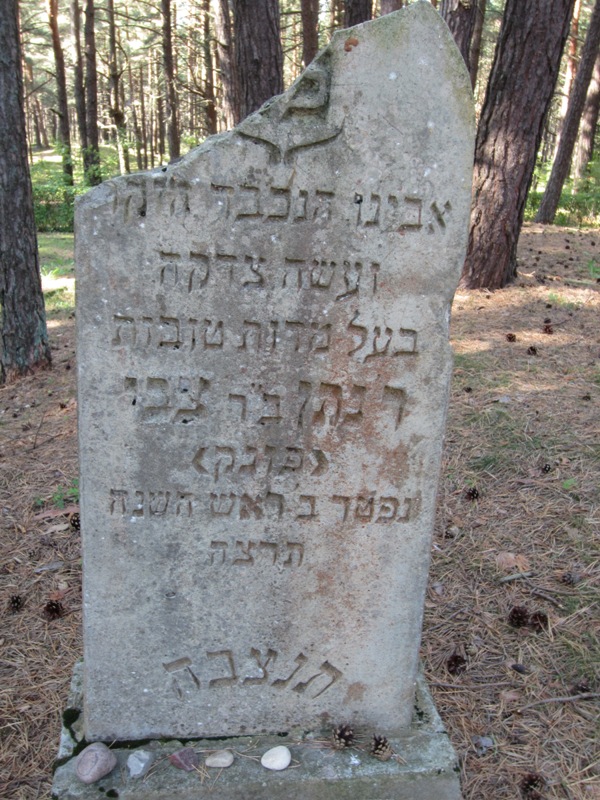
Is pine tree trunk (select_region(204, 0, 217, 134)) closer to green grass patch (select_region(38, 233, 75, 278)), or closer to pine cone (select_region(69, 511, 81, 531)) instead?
green grass patch (select_region(38, 233, 75, 278))

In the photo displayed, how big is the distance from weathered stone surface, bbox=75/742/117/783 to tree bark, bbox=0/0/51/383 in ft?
12.7

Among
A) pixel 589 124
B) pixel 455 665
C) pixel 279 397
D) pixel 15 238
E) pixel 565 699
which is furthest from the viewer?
pixel 589 124

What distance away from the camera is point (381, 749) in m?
2.02

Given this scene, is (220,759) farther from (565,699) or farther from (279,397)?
(565,699)

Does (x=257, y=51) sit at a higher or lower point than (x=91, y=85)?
lower

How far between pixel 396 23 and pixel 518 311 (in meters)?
5.05

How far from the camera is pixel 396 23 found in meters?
1.51

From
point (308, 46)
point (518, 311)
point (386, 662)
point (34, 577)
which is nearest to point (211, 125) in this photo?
point (308, 46)

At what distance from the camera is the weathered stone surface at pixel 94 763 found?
1.89 meters

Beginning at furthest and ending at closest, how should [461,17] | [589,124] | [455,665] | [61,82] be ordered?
1. [589,124]
2. [61,82]
3. [461,17]
4. [455,665]

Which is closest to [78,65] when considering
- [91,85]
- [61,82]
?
Answer: [61,82]

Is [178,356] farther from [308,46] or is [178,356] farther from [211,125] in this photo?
[211,125]

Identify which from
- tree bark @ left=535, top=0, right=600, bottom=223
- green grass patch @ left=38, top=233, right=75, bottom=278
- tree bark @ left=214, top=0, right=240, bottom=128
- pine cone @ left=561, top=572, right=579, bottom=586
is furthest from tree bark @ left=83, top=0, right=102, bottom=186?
pine cone @ left=561, top=572, right=579, bottom=586

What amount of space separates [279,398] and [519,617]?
1702mm
